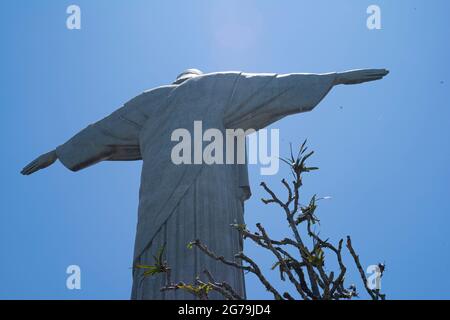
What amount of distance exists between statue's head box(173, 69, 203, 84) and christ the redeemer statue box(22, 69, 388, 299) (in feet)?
0.05

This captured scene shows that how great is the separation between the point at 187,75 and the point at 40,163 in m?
2.44

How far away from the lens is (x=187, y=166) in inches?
349

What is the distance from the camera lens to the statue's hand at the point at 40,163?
10484 mm

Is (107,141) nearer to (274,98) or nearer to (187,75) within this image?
(187,75)

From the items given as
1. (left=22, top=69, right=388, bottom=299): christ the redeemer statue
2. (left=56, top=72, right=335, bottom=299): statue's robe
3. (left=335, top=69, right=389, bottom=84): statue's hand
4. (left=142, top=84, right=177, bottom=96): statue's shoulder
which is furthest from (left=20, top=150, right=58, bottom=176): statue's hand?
(left=335, top=69, right=389, bottom=84): statue's hand

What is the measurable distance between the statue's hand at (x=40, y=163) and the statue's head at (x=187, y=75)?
6.71 ft

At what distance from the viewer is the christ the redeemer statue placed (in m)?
8.30

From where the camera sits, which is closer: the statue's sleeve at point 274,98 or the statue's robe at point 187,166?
the statue's robe at point 187,166

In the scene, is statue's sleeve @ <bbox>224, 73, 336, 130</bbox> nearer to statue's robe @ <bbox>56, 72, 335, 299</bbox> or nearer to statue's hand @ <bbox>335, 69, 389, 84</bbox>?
statue's robe @ <bbox>56, 72, 335, 299</bbox>

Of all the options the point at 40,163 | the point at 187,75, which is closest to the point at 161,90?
the point at 187,75

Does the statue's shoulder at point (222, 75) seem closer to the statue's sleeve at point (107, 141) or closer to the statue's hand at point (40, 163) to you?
the statue's sleeve at point (107, 141)

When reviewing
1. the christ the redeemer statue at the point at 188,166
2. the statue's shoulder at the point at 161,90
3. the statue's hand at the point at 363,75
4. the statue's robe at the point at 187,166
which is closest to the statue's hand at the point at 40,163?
the christ the redeemer statue at the point at 188,166

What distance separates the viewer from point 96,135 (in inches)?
401

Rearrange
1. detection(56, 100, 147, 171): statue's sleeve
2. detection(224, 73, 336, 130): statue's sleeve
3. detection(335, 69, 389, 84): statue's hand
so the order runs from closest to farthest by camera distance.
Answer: detection(335, 69, 389, 84): statue's hand → detection(224, 73, 336, 130): statue's sleeve → detection(56, 100, 147, 171): statue's sleeve
